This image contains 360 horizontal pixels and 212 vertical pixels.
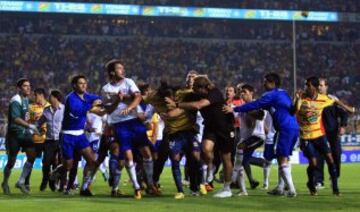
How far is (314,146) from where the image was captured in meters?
13.9

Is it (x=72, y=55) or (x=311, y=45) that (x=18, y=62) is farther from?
(x=311, y=45)

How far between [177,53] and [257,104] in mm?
43201

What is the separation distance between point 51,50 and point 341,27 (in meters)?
23.4

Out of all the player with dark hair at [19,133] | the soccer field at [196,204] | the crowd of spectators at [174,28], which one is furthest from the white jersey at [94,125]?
the crowd of spectators at [174,28]

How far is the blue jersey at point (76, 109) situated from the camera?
13.9 meters

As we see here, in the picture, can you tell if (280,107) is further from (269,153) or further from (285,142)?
(269,153)

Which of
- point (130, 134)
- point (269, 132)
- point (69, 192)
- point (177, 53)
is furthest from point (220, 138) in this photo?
point (177, 53)

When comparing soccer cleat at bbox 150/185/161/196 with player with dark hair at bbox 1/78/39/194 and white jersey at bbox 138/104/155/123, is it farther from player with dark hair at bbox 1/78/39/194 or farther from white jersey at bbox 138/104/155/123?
player with dark hair at bbox 1/78/39/194

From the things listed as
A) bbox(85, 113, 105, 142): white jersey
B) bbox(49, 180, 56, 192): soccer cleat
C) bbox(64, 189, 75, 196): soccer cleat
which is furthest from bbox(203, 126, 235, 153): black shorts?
bbox(85, 113, 105, 142): white jersey

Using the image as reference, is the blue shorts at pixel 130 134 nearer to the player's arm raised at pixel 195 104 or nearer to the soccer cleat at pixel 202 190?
the player's arm raised at pixel 195 104

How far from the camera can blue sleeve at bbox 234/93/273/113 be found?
41.7 feet

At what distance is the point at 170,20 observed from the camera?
189 ft

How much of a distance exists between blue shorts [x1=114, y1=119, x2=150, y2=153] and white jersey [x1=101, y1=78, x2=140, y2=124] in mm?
88

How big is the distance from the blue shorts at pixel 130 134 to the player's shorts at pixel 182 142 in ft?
1.62
